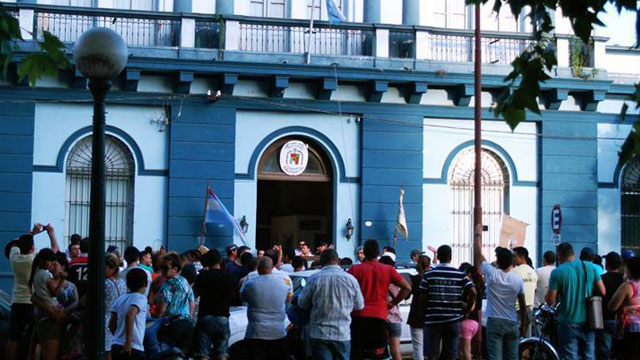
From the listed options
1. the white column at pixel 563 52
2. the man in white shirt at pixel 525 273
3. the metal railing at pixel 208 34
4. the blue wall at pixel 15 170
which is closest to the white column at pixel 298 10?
the metal railing at pixel 208 34

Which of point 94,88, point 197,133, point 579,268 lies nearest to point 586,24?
point 94,88

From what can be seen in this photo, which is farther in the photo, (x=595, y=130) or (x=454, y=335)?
(x=595, y=130)

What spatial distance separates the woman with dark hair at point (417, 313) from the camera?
554 inches

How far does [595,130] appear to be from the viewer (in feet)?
81.8

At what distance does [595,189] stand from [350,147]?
5.82 m

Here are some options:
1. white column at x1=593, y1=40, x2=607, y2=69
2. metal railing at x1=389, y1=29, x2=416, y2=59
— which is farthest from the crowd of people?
white column at x1=593, y1=40, x2=607, y2=69

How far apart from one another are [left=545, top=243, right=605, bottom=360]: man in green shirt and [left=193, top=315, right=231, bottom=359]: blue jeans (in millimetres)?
4006

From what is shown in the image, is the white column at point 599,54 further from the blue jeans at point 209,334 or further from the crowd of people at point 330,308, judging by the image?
the blue jeans at point 209,334

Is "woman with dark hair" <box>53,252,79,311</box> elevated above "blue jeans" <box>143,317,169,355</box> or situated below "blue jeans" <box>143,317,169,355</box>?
above

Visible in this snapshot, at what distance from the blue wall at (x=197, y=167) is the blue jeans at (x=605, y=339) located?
34.6 ft

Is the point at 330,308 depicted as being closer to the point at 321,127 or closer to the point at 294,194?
the point at 321,127

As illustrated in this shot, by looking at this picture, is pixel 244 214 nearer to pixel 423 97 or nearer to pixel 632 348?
pixel 423 97

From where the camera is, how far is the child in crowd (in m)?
10.9

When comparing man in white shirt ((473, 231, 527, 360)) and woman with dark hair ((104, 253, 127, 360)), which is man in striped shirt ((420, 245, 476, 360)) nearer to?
man in white shirt ((473, 231, 527, 360))
